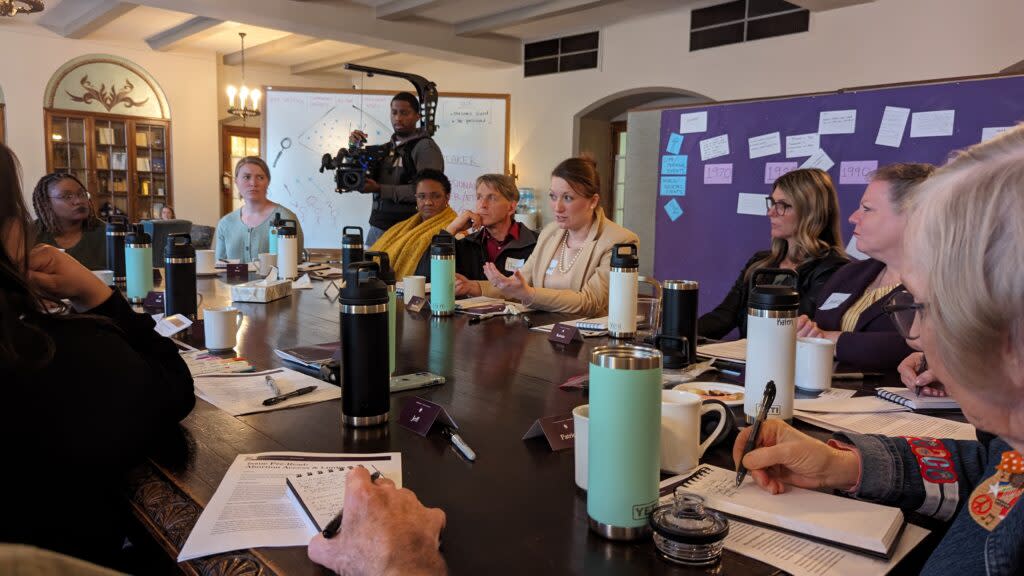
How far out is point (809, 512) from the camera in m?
0.84

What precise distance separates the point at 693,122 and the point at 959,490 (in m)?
4.31

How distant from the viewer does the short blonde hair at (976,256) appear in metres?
0.59

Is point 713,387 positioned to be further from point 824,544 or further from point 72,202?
point 72,202

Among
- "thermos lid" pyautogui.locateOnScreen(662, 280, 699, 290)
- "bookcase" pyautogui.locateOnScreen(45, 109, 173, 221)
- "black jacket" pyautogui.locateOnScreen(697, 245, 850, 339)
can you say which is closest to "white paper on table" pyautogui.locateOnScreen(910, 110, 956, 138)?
"black jacket" pyautogui.locateOnScreen(697, 245, 850, 339)

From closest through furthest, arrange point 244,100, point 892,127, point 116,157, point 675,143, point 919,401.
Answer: point 919,401 < point 892,127 < point 675,143 < point 244,100 < point 116,157

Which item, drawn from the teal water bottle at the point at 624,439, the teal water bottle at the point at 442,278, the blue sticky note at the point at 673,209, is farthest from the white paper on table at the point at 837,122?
the teal water bottle at the point at 624,439

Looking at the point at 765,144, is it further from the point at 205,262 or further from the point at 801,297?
the point at 205,262

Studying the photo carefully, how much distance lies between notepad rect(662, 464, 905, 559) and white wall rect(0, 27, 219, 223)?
8290 mm

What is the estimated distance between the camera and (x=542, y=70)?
7.93 m

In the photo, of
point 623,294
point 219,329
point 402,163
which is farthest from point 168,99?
point 623,294

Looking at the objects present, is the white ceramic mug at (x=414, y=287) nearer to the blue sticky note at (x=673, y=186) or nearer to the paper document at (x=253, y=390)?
the paper document at (x=253, y=390)

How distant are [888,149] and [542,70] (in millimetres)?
4556

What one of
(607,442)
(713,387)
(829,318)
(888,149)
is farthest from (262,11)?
(607,442)

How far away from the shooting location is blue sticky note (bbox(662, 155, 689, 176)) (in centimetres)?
503
